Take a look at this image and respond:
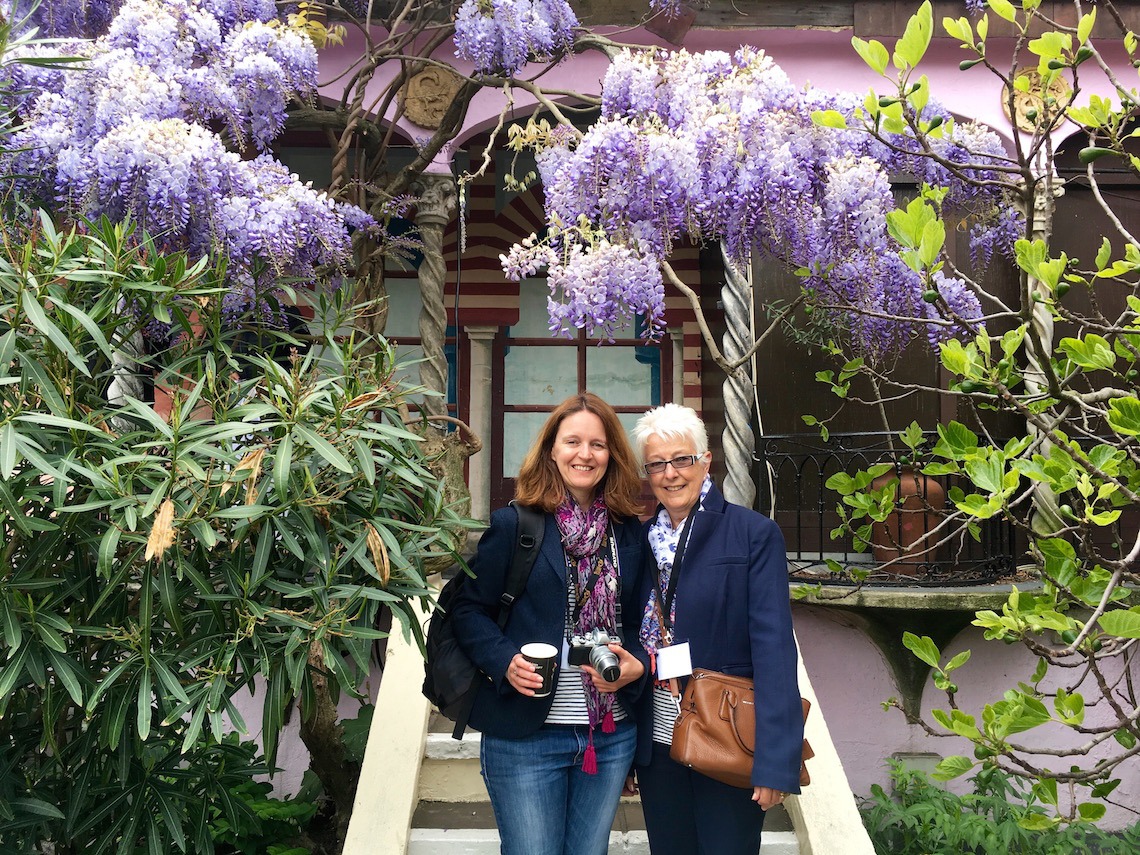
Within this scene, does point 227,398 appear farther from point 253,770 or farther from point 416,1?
point 416,1

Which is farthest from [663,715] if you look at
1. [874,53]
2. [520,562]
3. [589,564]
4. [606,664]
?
[874,53]

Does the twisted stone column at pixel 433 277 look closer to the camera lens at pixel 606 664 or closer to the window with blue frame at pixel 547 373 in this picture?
the window with blue frame at pixel 547 373

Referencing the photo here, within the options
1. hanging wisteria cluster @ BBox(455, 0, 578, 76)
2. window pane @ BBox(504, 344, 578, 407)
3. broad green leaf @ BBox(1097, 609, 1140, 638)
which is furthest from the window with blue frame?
broad green leaf @ BBox(1097, 609, 1140, 638)

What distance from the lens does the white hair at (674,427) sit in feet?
7.03

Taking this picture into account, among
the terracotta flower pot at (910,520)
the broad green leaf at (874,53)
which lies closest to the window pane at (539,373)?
the terracotta flower pot at (910,520)

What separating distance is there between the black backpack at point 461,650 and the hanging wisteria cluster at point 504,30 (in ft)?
6.98

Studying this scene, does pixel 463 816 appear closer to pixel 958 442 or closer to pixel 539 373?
pixel 958 442

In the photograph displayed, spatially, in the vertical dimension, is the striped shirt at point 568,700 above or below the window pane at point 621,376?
below

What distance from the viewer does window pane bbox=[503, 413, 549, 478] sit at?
6.22 m

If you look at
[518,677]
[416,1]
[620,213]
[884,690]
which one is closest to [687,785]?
[518,677]

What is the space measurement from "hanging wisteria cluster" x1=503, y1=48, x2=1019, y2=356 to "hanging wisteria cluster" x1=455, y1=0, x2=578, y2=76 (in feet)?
1.49

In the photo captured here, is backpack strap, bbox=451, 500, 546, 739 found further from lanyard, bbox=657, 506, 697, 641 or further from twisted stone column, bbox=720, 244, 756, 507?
twisted stone column, bbox=720, 244, 756, 507

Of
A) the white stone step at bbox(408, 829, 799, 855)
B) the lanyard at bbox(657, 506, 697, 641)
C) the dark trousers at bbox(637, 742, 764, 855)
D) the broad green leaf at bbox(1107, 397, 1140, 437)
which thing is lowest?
the white stone step at bbox(408, 829, 799, 855)

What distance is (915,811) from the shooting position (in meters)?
3.75
